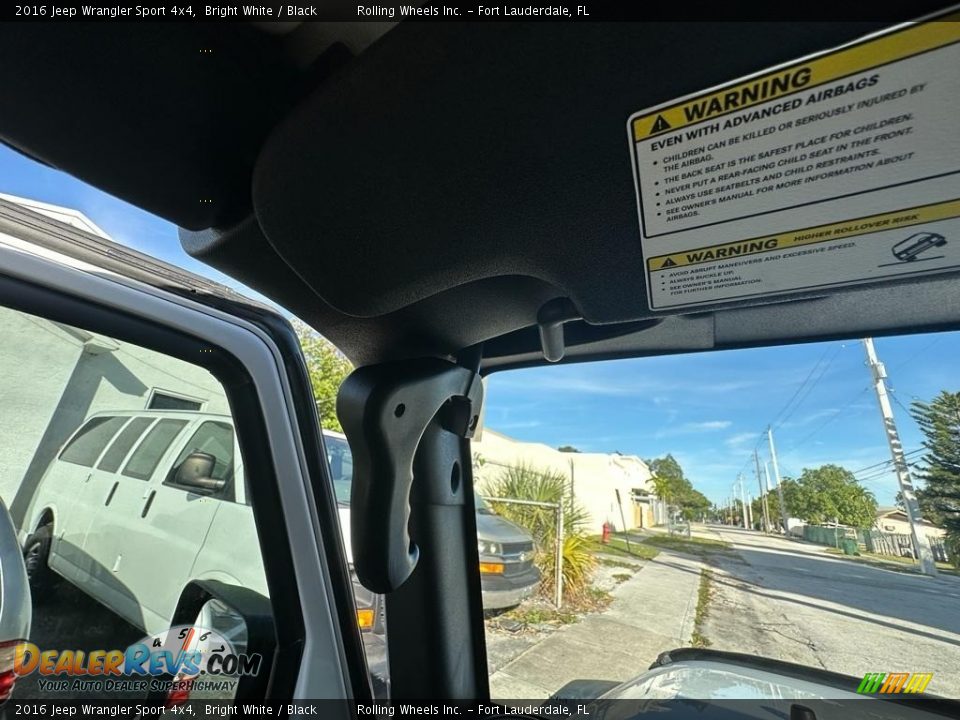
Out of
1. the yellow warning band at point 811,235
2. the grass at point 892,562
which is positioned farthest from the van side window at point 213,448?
the grass at point 892,562

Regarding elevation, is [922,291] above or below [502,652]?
above

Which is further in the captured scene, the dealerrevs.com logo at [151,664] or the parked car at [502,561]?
the parked car at [502,561]

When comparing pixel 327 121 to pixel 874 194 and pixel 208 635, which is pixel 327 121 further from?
pixel 208 635

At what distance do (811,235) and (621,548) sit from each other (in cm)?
112

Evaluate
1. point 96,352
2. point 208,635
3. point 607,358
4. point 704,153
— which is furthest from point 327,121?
point 208,635

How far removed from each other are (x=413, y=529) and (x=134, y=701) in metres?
0.65

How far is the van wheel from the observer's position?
2.94ft

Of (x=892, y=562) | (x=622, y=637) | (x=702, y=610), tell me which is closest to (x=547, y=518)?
(x=622, y=637)

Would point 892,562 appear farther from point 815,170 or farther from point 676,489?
point 815,170

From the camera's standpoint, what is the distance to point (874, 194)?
1.85 ft

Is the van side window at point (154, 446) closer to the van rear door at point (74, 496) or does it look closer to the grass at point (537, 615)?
the van rear door at point (74, 496)

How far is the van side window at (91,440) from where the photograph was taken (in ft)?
3.17

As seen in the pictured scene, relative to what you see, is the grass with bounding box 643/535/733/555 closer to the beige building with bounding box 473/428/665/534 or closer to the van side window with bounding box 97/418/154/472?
the beige building with bounding box 473/428/665/534

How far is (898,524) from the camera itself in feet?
3.08
